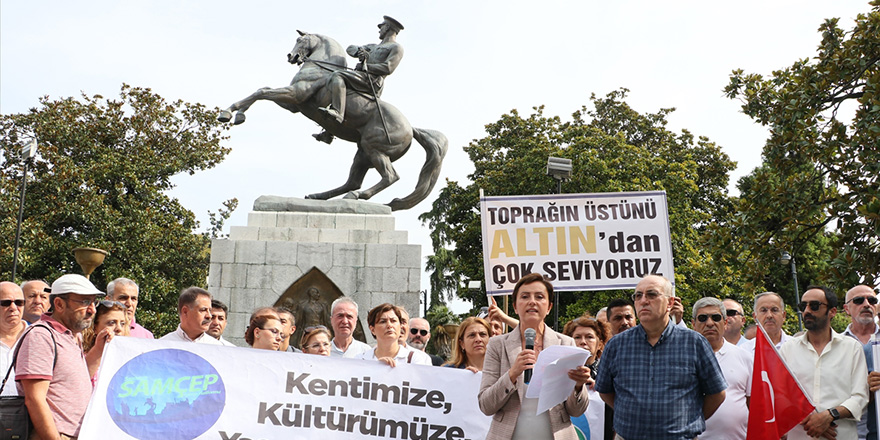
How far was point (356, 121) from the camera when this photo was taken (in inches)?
524

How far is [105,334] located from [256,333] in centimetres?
105

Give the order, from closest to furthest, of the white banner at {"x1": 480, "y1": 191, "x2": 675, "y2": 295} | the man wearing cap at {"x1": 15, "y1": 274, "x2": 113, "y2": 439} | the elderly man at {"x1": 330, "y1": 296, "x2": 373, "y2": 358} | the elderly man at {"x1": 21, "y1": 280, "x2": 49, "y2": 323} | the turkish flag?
1. the man wearing cap at {"x1": 15, "y1": 274, "x2": 113, "y2": 439}
2. the turkish flag
3. the elderly man at {"x1": 21, "y1": 280, "x2": 49, "y2": 323}
4. the elderly man at {"x1": 330, "y1": 296, "x2": 373, "y2": 358}
5. the white banner at {"x1": 480, "y1": 191, "x2": 675, "y2": 295}

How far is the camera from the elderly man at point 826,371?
5.80 m

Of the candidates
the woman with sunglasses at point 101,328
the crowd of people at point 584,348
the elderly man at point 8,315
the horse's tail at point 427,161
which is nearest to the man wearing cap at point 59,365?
the crowd of people at point 584,348

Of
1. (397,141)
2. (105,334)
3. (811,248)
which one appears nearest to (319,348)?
(105,334)

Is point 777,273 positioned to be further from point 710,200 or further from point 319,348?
point 319,348

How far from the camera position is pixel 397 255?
1253 centimetres

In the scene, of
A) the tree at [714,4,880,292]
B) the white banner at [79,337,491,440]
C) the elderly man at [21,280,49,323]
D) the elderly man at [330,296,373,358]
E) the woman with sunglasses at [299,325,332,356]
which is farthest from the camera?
the tree at [714,4,880,292]

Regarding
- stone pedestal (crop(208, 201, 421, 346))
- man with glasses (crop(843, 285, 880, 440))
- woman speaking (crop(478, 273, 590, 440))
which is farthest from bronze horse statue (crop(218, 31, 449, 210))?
woman speaking (crop(478, 273, 590, 440))

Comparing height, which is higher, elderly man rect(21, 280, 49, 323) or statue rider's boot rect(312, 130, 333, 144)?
statue rider's boot rect(312, 130, 333, 144)

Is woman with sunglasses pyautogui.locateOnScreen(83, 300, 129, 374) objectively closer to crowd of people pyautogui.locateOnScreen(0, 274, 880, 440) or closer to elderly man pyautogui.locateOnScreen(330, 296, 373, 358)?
crowd of people pyautogui.locateOnScreen(0, 274, 880, 440)

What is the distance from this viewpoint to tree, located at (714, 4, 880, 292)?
38.0 ft

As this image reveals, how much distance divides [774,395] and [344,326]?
3.22m

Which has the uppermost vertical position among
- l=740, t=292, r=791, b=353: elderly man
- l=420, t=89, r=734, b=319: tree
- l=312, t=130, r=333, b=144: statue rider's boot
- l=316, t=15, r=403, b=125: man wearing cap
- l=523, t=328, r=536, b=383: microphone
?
l=420, t=89, r=734, b=319: tree
